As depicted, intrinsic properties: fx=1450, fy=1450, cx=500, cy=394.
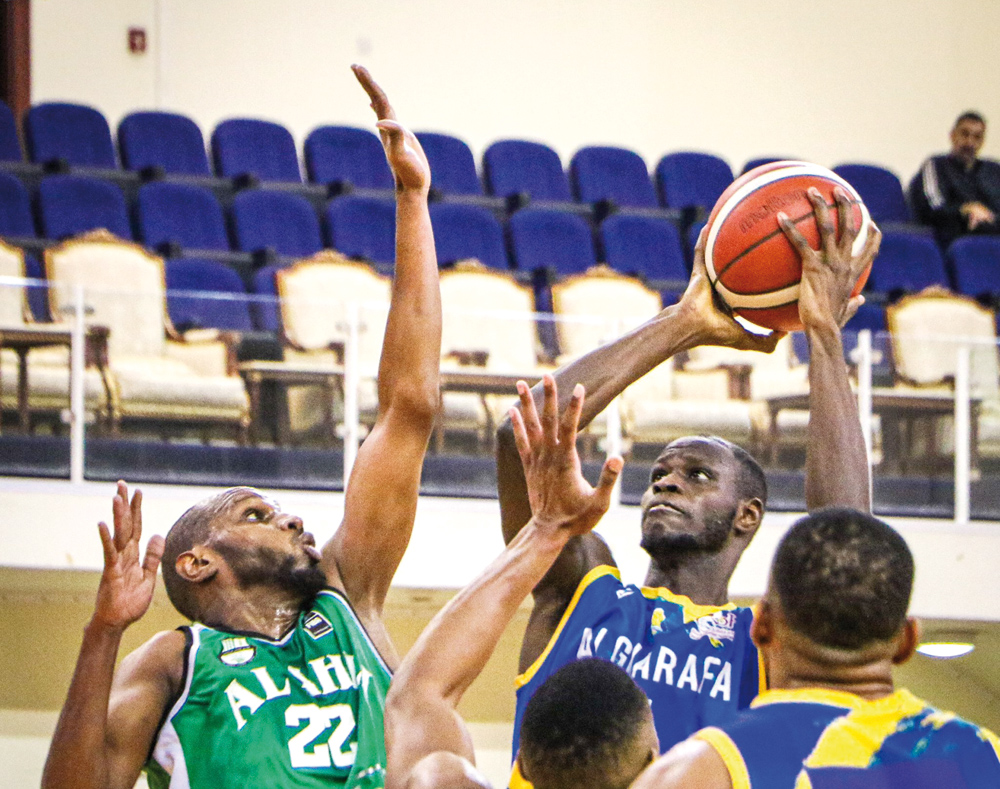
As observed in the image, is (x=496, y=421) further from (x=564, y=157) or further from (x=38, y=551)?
(x=564, y=157)

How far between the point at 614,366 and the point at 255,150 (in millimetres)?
5370

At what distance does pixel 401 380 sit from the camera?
2.51m

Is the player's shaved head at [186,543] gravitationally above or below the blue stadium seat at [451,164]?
below

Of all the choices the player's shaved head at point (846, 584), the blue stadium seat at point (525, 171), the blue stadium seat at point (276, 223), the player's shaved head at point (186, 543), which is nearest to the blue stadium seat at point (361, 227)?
the blue stadium seat at point (276, 223)

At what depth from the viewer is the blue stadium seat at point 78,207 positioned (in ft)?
21.4

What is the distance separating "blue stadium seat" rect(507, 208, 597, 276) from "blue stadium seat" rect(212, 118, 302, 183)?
1219 mm

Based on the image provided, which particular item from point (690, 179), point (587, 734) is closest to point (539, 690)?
point (587, 734)

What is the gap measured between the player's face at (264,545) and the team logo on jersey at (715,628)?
0.69 m

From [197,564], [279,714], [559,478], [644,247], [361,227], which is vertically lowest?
[279,714]

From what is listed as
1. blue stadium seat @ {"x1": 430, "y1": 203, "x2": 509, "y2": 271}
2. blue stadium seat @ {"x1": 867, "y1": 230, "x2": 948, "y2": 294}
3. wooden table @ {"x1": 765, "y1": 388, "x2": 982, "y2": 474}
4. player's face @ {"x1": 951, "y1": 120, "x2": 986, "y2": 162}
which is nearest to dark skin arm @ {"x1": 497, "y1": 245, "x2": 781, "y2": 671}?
wooden table @ {"x1": 765, "y1": 388, "x2": 982, "y2": 474}

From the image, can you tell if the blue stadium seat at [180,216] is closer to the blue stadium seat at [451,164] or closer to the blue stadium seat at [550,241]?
the blue stadium seat at [451,164]

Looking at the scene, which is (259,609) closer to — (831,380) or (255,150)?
(831,380)

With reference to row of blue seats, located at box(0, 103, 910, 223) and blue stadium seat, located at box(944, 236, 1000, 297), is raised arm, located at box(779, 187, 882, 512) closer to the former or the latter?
row of blue seats, located at box(0, 103, 910, 223)

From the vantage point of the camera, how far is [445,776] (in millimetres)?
1584
